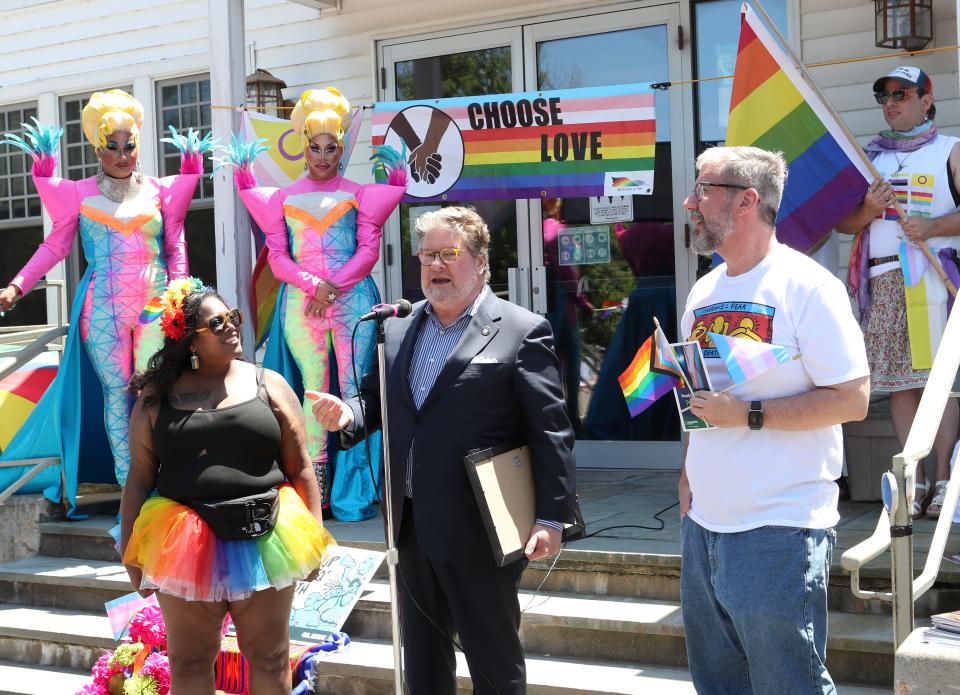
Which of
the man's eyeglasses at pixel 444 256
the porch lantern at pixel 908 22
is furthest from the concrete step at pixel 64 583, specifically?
the porch lantern at pixel 908 22

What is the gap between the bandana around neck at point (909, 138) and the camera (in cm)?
552

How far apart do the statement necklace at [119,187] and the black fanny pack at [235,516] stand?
3093 millimetres

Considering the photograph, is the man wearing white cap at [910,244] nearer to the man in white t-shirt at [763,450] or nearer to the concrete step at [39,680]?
the man in white t-shirt at [763,450]

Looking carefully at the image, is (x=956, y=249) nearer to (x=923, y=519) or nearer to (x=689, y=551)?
(x=923, y=519)

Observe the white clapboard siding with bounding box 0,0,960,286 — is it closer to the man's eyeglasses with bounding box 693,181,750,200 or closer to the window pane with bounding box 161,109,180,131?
the window pane with bounding box 161,109,180,131

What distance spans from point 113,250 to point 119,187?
36 centimetres

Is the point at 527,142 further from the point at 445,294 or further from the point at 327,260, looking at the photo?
the point at 445,294

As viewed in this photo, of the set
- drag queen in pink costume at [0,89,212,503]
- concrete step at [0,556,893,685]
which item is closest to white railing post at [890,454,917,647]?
concrete step at [0,556,893,685]

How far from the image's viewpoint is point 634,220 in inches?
288

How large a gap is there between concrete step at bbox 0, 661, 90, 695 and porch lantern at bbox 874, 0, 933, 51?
16.9ft

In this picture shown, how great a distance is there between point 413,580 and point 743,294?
1320mm

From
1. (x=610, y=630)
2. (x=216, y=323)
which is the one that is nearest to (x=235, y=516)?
(x=216, y=323)

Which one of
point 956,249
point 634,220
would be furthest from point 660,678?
point 634,220

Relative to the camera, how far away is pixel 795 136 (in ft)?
17.4
